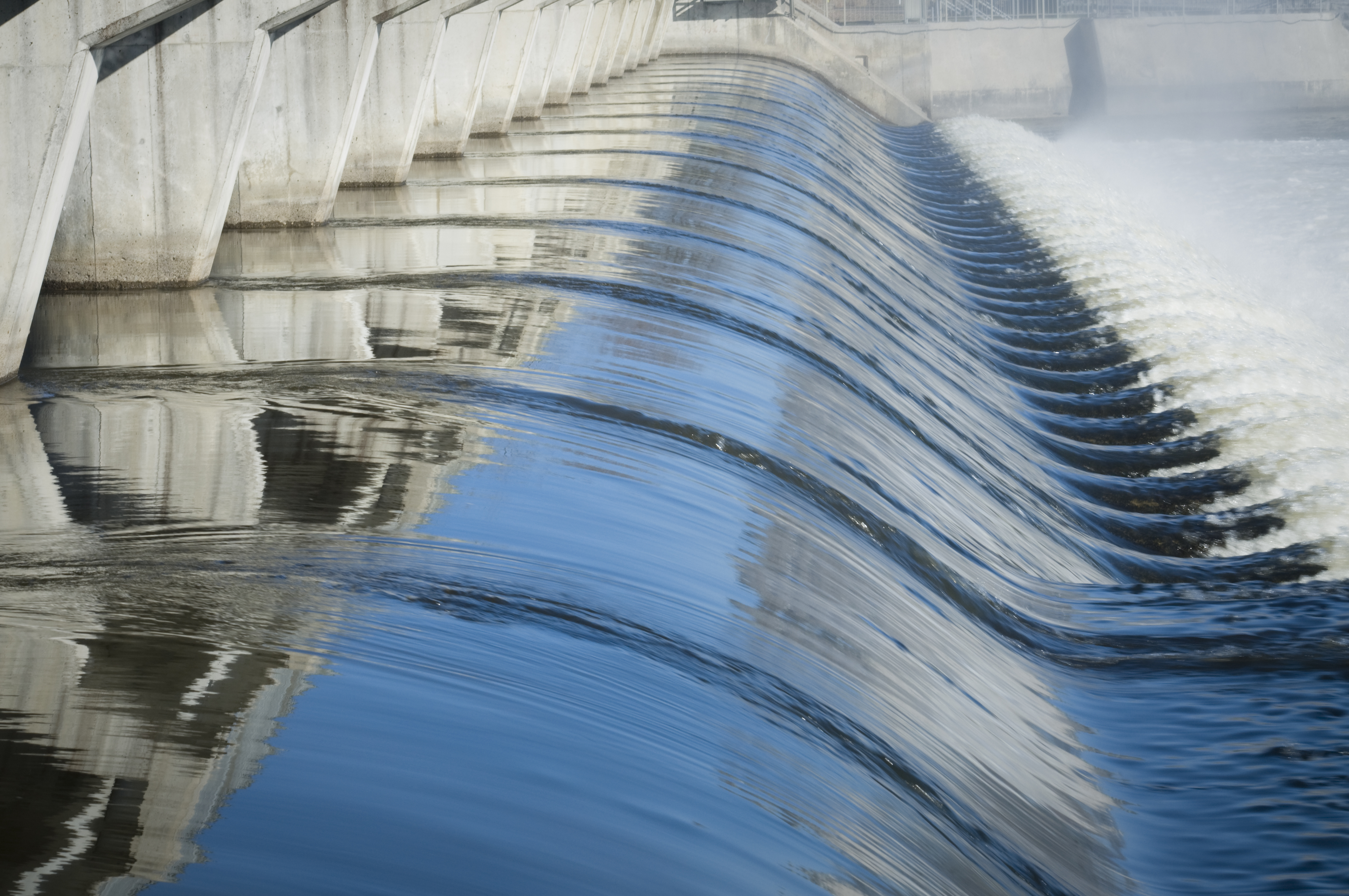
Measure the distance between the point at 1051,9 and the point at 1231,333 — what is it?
41.1 m

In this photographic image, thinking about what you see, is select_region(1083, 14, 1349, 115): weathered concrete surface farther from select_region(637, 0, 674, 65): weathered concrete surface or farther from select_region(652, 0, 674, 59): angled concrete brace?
select_region(637, 0, 674, 65): weathered concrete surface

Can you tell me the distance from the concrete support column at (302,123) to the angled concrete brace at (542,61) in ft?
28.4

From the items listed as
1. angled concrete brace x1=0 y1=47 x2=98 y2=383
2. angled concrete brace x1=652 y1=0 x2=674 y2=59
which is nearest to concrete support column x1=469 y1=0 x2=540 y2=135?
angled concrete brace x1=0 y1=47 x2=98 y2=383

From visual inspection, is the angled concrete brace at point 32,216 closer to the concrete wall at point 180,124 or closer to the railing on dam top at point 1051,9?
the concrete wall at point 180,124

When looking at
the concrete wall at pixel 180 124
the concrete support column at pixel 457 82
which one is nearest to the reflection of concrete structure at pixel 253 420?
Answer: the concrete wall at pixel 180 124

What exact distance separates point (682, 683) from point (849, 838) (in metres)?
0.52

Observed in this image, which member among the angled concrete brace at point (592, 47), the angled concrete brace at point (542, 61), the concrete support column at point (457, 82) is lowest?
the concrete support column at point (457, 82)

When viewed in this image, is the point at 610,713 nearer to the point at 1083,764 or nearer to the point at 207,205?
the point at 1083,764

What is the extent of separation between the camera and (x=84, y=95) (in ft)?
20.1

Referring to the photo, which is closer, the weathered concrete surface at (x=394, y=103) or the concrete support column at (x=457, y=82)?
the weathered concrete surface at (x=394, y=103)

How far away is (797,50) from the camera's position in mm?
37750

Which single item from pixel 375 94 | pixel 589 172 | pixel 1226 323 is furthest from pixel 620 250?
pixel 1226 323

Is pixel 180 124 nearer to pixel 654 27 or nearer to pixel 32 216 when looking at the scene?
pixel 32 216

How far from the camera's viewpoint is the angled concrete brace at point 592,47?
2348 centimetres
